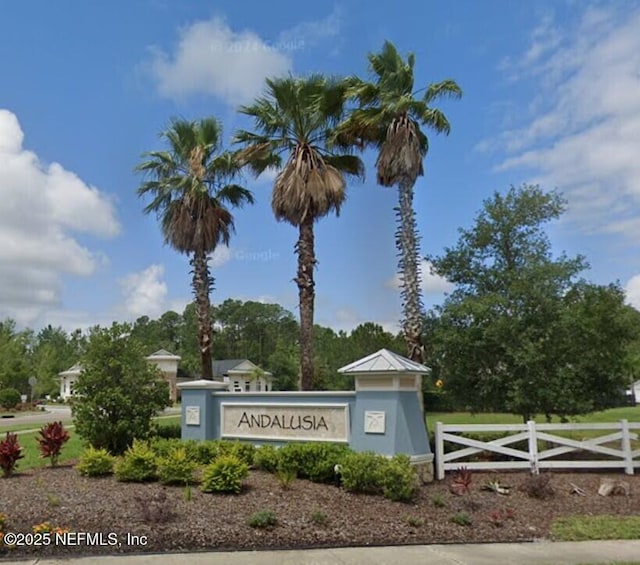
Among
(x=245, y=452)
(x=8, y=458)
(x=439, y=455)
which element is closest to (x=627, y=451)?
(x=439, y=455)

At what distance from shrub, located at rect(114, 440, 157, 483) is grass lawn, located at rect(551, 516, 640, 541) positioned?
6.17 metres

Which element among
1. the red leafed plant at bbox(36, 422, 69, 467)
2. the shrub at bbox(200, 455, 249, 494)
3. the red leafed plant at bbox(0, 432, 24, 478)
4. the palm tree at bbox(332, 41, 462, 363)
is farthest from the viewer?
the palm tree at bbox(332, 41, 462, 363)

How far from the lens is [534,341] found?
541 inches

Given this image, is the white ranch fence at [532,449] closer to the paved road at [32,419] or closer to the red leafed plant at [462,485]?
the red leafed plant at [462,485]

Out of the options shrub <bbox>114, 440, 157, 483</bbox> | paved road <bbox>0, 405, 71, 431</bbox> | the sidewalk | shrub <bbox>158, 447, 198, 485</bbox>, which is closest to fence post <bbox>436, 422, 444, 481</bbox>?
the sidewalk

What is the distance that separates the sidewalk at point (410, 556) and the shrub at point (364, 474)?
201 cm

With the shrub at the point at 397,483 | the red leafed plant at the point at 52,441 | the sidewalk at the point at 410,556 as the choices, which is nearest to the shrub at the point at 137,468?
the red leafed plant at the point at 52,441

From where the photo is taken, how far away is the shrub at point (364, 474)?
8.79 m

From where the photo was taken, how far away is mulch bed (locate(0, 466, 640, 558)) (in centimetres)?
671

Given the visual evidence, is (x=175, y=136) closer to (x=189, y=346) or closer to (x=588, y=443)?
(x=588, y=443)

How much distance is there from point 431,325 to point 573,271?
3.83 m

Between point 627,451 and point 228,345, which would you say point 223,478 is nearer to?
point 627,451

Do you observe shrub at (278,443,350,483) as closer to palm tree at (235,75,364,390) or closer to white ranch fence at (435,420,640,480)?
white ranch fence at (435,420,640,480)

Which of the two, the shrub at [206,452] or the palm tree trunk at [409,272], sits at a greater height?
the palm tree trunk at [409,272]
